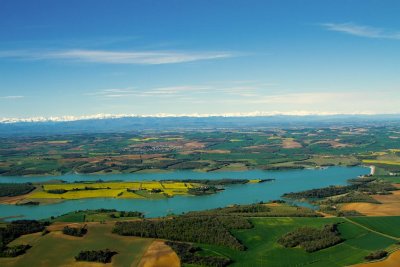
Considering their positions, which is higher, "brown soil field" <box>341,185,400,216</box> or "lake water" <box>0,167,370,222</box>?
"brown soil field" <box>341,185,400,216</box>

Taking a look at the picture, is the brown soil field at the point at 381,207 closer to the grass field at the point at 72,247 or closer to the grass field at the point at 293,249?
the grass field at the point at 293,249

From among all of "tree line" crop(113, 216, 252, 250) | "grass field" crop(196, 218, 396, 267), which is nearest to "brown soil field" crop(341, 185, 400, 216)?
"grass field" crop(196, 218, 396, 267)

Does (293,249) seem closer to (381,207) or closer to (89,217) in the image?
(381,207)

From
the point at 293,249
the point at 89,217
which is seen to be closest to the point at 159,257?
the point at 293,249

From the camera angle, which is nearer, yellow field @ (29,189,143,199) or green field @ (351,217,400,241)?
green field @ (351,217,400,241)

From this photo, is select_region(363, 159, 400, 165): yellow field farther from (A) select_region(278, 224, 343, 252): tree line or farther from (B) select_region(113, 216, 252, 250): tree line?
(B) select_region(113, 216, 252, 250): tree line

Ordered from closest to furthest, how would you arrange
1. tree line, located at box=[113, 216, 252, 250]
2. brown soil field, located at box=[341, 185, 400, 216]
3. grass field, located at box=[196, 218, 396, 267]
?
1. grass field, located at box=[196, 218, 396, 267]
2. tree line, located at box=[113, 216, 252, 250]
3. brown soil field, located at box=[341, 185, 400, 216]
